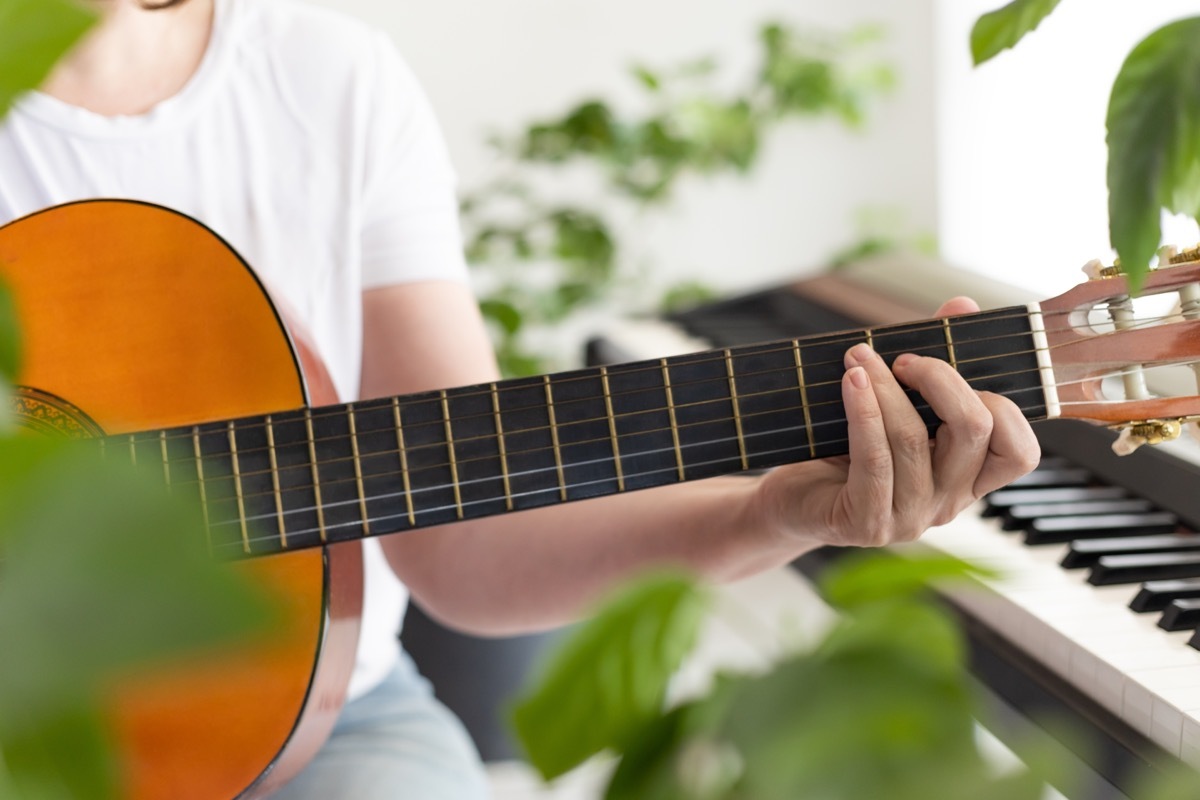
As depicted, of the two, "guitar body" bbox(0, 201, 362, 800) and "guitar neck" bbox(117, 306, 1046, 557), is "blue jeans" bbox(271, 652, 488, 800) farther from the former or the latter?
"guitar neck" bbox(117, 306, 1046, 557)

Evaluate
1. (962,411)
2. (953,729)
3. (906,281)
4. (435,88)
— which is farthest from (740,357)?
(435,88)

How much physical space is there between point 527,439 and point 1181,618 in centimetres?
52

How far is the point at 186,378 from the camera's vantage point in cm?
86

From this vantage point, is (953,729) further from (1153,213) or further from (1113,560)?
(1113,560)

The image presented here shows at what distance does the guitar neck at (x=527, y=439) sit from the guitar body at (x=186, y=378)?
0.06 metres

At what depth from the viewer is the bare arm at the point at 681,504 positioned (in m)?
0.72

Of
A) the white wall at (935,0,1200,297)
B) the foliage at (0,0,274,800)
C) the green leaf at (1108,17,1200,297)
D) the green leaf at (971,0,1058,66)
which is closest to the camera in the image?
the foliage at (0,0,274,800)

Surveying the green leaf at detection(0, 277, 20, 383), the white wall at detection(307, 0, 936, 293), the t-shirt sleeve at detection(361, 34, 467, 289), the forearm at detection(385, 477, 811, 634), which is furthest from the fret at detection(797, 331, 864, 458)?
the white wall at detection(307, 0, 936, 293)

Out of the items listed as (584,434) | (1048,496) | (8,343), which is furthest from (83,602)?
(1048,496)

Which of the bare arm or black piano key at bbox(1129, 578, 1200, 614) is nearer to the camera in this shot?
the bare arm

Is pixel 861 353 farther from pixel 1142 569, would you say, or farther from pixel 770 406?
pixel 1142 569

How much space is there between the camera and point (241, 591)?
0.15m

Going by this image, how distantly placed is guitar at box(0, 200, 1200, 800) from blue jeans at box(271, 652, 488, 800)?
69 millimetres

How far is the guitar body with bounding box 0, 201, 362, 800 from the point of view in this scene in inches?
31.2
